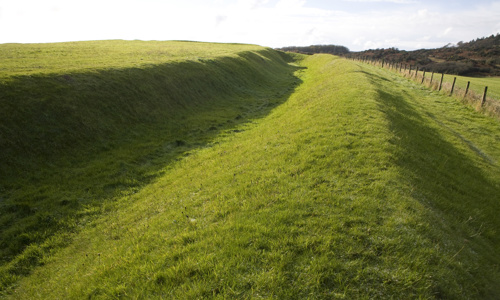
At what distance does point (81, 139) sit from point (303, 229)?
14.7 m

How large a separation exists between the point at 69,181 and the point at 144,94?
1219 centimetres

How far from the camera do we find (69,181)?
40.1 feet

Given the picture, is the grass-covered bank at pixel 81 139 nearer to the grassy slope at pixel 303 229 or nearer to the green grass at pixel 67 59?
the green grass at pixel 67 59

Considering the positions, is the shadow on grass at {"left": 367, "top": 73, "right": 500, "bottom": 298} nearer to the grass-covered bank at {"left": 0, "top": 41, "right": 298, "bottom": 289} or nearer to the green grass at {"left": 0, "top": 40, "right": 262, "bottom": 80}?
the grass-covered bank at {"left": 0, "top": 41, "right": 298, "bottom": 289}

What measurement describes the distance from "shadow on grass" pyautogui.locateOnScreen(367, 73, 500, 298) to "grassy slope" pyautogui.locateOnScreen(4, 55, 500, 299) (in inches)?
2.4

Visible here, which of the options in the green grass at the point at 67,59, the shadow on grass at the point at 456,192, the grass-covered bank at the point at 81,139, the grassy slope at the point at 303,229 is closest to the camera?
the grassy slope at the point at 303,229

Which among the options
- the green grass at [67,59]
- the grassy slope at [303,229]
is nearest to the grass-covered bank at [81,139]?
the green grass at [67,59]

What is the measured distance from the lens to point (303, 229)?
275 inches

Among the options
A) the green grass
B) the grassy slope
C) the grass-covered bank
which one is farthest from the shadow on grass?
the green grass

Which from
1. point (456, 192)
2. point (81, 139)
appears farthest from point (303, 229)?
point (81, 139)

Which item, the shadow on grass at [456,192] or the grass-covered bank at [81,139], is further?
the grass-covered bank at [81,139]

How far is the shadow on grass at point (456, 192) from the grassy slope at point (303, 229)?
0.06 m

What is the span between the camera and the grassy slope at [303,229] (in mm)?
5637

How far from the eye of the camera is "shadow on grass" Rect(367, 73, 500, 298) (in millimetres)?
7024
